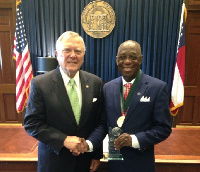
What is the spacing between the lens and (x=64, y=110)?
131 cm

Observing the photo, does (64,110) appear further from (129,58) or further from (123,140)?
(129,58)

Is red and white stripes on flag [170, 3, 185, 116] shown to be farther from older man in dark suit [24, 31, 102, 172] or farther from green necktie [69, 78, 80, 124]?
green necktie [69, 78, 80, 124]

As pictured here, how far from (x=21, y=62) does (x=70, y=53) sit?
2.61 meters

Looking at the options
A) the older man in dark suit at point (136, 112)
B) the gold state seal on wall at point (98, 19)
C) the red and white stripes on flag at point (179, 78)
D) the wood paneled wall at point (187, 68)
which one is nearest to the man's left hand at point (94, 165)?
the older man in dark suit at point (136, 112)

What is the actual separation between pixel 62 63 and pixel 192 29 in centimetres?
333

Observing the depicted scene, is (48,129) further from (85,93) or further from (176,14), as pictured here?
(176,14)

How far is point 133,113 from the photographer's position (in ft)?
4.18

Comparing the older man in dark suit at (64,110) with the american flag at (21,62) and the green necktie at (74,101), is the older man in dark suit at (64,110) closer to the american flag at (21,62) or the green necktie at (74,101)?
the green necktie at (74,101)

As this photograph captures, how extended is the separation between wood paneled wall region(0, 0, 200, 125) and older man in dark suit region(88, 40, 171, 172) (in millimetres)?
2991

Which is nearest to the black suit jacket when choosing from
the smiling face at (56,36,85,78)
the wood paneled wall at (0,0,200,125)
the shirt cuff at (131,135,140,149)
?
the smiling face at (56,36,85,78)

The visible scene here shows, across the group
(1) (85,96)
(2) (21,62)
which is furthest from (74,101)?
(2) (21,62)

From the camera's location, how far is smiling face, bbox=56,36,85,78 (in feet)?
4.28

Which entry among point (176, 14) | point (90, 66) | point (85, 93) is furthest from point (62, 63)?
point (176, 14)

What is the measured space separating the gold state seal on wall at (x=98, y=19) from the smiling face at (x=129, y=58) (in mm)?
2506
